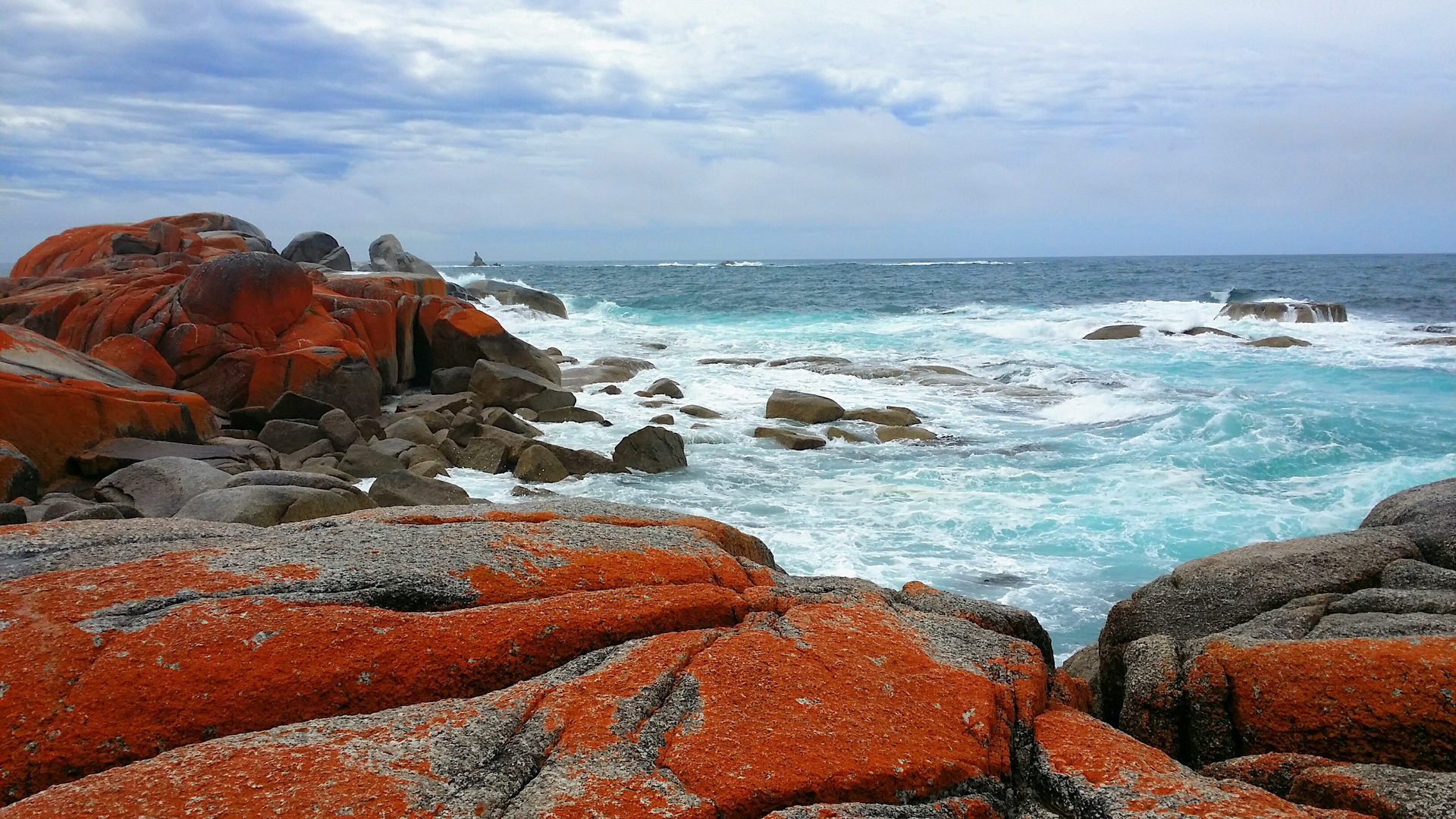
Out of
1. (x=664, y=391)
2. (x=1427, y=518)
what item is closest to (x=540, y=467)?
(x=664, y=391)

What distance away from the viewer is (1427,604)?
384 cm

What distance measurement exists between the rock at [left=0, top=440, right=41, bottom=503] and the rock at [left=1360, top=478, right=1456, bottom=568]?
34.6ft

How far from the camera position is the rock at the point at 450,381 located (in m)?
16.7

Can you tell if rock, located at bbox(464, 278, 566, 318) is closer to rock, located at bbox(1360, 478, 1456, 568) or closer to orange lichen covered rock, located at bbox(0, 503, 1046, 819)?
rock, located at bbox(1360, 478, 1456, 568)

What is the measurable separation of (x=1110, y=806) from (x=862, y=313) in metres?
36.9

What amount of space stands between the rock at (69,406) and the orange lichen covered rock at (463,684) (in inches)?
262

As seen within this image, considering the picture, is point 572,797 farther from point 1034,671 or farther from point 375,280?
point 375,280

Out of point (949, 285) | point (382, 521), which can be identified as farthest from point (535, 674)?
point (949, 285)

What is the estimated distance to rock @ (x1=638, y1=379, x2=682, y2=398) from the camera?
17.9m

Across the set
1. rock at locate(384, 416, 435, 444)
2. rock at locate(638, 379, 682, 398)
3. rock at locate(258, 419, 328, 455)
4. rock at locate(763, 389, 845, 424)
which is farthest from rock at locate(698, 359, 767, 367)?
rock at locate(258, 419, 328, 455)

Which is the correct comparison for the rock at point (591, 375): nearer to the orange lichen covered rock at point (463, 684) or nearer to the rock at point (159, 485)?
the rock at point (159, 485)

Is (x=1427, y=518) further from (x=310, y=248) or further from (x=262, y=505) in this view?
(x=310, y=248)

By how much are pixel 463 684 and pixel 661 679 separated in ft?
2.17

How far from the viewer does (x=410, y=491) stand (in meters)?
9.01
